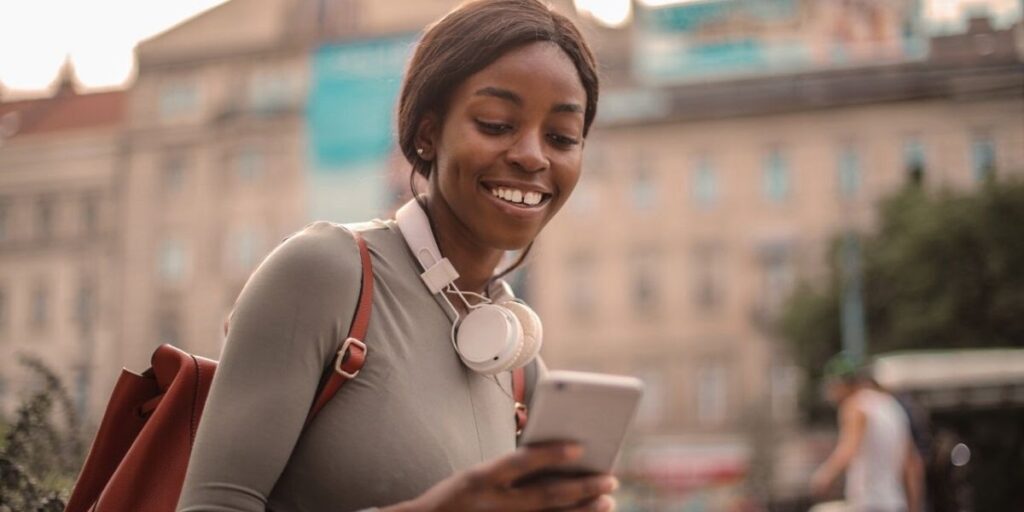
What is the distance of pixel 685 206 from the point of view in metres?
48.4

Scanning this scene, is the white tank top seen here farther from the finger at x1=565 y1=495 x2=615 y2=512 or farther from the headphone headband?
the finger at x1=565 y1=495 x2=615 y2=512

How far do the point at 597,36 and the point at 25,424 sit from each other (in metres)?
1.31

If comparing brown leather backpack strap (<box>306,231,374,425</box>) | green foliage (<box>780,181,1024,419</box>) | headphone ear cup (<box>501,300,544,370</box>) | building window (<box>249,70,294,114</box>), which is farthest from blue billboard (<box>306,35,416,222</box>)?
building window (<box>249,70,294,114</box>)

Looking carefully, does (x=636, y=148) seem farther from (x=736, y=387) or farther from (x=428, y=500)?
(x=428, y=500)

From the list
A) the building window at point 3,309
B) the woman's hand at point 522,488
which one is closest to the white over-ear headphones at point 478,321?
the woman's hand at point 522,488

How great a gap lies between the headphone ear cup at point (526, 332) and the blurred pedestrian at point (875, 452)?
7059mm

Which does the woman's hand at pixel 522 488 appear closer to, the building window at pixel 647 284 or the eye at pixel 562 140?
the eye at pixel 562 140

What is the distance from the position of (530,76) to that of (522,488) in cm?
64

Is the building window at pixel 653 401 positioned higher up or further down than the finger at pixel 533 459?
further down

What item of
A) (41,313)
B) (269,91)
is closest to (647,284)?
(269,91)

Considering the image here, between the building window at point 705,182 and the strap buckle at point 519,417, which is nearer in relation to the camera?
the strap buckle at point 519,417

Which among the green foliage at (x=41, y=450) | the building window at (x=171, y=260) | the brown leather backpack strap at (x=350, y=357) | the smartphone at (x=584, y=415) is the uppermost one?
the building window at (x=171, y=260)

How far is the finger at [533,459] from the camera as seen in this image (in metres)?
1.46

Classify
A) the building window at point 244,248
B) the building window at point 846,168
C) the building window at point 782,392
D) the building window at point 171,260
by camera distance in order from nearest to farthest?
the building window at point 782,392
the building window at point 846,168
the building window at point 244,248
the building window at point 171,260
